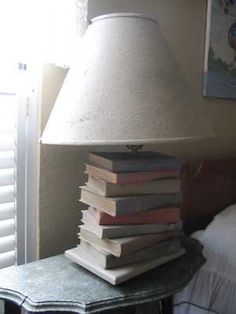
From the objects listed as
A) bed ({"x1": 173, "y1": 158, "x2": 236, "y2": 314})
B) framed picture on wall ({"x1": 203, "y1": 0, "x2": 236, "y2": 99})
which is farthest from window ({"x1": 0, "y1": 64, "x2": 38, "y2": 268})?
framed picture on wall ({"x1": 203, "y1": 0, "x2": 236, "y2": 99})

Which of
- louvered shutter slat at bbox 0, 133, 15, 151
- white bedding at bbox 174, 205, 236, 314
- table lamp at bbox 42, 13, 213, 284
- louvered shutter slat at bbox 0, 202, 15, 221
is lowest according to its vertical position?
white bedding at bbox 174, 205, 236, 314

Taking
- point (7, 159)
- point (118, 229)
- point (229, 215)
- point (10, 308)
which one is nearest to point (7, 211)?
point (7, 159)

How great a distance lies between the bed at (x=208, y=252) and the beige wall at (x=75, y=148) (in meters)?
0.15

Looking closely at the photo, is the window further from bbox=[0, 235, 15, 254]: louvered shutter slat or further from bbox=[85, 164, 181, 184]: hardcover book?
bbox=[85, 164, 181, 184]: hardcover book

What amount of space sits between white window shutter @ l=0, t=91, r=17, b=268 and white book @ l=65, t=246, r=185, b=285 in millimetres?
216

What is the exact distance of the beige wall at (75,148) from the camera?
1004 millimetres

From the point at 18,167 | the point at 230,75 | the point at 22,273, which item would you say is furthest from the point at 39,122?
the point at 230,75

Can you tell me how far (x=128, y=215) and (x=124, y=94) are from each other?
28 cm

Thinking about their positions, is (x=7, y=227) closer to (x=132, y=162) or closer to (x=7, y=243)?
(x=7, y=243)

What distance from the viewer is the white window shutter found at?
37.0 inches

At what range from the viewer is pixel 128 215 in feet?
2.62

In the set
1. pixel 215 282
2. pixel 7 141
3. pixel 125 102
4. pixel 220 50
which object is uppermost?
pixel 220 50

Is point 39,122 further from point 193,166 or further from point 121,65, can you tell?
point 193,166

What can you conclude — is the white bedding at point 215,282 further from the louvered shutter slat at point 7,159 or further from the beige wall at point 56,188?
the louvered shutter slat at point 7,159
